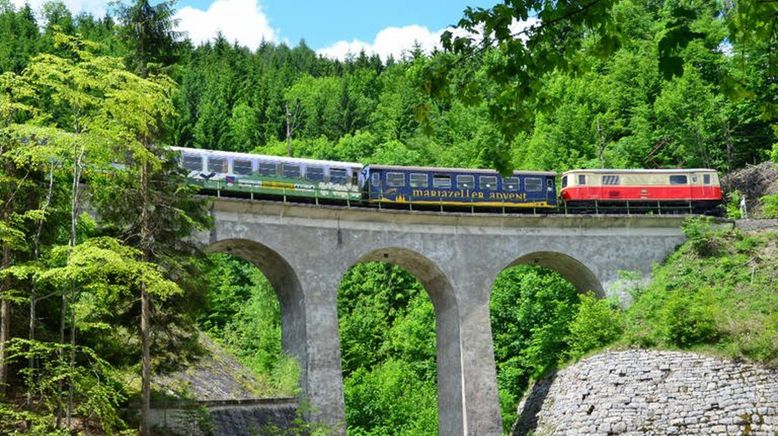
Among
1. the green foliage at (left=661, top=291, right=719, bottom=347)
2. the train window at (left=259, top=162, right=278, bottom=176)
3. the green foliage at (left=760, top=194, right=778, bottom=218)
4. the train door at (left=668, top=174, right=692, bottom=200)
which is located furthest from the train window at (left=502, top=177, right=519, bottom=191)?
the green foliage at (left=760, top=194, right=778, bottom=218)

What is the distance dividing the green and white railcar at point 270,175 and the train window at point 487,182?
181 inches

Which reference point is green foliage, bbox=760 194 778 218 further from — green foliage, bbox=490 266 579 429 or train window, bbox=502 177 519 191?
train window, bbox=502 177 519 191

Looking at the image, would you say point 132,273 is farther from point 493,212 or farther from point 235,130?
point 235,130

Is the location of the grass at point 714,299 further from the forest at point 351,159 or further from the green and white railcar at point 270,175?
the green and white railcar at point 270,175

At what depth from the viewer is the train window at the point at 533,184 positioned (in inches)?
1415

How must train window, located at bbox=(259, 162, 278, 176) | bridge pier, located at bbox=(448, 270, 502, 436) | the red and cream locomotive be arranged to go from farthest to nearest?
1. the red and cream locomotive
2. train window, located at bbox=(259, 162, 278, 176)
3. bridge pier, located at bbox=(448, 270, 502, 436)

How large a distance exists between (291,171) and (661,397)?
14816mm

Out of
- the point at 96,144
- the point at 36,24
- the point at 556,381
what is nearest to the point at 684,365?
the point at 556,381

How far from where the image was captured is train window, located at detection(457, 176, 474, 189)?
35031mm

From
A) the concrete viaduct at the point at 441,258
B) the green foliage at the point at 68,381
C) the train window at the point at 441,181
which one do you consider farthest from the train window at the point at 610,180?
the green foliage at the point at 68,381

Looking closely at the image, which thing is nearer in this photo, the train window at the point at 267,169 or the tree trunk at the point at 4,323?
the tree trunk at the point at 4,323

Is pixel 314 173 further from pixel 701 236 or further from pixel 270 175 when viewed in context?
pixel 701 236

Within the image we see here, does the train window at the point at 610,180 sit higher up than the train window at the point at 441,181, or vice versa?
the train window at the point at 610,180

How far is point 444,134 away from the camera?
236 feet
